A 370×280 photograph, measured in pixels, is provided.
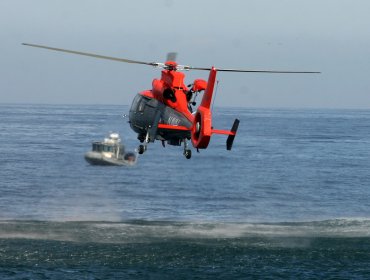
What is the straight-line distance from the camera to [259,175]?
554 feet

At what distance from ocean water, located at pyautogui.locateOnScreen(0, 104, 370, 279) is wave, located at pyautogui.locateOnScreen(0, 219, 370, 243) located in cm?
16

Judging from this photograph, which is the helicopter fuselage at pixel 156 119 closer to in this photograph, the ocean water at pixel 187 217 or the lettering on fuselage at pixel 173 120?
the lettering on fuselage at pixel 173 120

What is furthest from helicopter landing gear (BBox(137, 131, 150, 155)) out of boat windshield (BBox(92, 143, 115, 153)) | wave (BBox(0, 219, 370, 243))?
boat windshield (BBox(92, 143, 115, 153))

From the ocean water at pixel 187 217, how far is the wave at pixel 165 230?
0.54 feet

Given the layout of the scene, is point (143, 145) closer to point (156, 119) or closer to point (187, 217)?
point (156, 119)

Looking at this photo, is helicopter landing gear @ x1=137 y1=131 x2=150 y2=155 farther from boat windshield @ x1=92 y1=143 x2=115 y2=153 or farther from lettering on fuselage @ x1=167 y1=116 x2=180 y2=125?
boat windshield @ x1=92 y1=143 x2=115 y2=153

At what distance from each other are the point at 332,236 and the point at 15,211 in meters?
60.8

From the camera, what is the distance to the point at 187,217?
122 metres

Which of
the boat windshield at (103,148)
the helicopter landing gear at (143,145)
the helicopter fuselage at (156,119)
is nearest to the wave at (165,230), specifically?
the helicopter landing gear at (143,145)

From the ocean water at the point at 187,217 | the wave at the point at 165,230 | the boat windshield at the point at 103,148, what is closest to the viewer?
the ocean water at the point at 187,217

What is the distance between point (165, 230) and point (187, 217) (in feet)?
74.0

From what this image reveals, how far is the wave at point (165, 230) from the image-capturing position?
92.2m

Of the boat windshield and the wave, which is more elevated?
the boat windshield

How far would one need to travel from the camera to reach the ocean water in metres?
74.4
